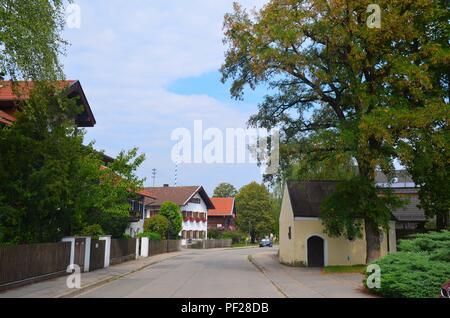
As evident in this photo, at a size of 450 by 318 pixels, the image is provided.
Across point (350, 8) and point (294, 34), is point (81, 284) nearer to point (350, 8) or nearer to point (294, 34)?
point (294, 34)

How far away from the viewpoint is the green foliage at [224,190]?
136925mm

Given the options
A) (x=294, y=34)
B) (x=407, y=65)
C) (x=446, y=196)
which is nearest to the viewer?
(x=407, y=65)

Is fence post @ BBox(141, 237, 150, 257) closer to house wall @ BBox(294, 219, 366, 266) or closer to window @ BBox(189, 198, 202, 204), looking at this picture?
house wall @ BBox(294, 219, 366, 266)

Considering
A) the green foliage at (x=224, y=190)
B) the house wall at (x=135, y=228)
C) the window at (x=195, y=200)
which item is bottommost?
the house wall at (x=135, y=228)

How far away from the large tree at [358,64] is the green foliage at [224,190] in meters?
109

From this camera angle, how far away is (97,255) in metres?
27.0

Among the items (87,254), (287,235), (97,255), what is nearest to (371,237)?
(287,235)

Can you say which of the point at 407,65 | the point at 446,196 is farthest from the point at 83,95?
the point at 446,196

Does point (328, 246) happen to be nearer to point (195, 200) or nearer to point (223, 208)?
point (195, 200)

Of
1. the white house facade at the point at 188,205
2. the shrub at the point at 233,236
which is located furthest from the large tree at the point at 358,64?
the shrub at the point at 233,236

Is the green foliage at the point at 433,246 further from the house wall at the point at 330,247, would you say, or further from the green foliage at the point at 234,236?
the green foliage at the point at 234,236

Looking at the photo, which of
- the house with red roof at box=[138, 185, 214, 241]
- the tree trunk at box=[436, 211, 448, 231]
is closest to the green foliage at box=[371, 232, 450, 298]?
the tree trunk at box=[436, 211, 448, 231]

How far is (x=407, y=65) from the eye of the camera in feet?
74.5

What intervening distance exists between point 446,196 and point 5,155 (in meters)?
23.1
